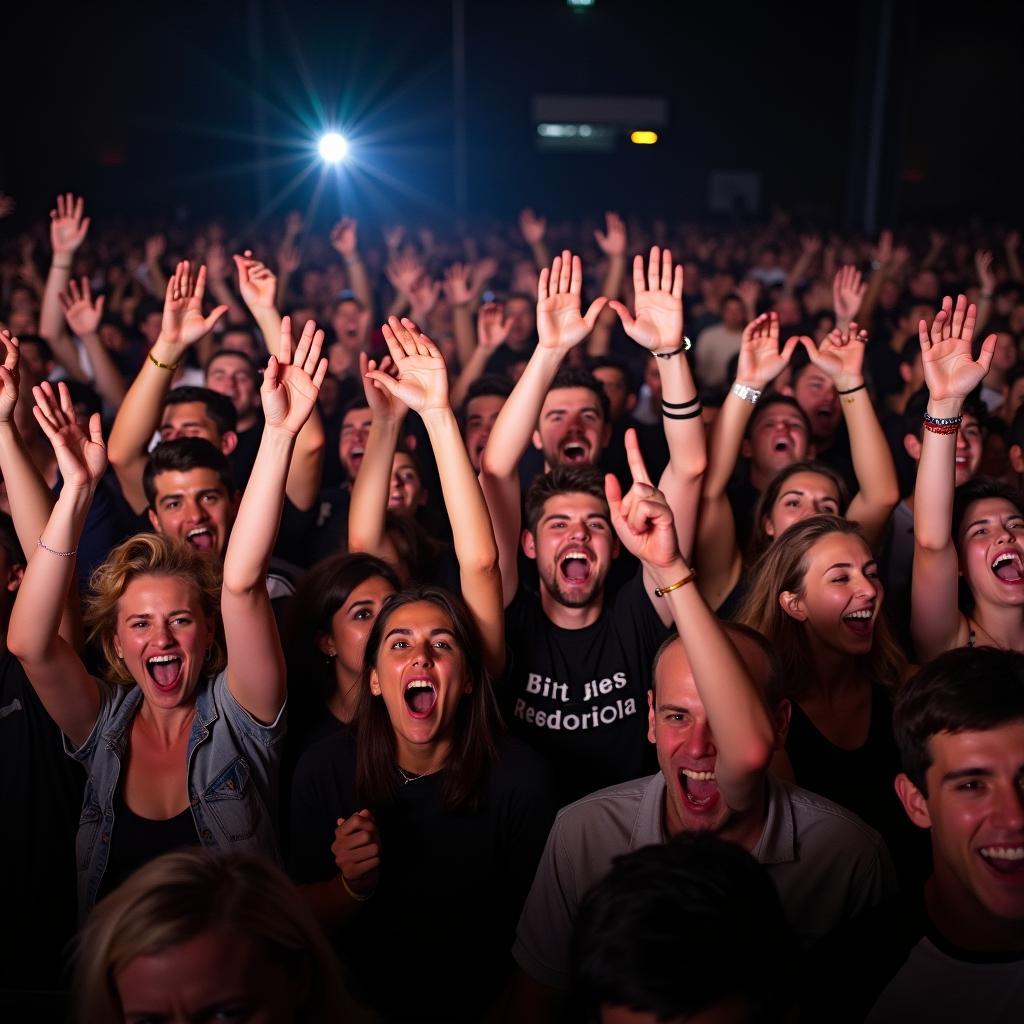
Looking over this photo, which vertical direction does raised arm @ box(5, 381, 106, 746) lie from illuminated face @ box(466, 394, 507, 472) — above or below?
below

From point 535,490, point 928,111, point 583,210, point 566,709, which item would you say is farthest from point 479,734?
point 583,210

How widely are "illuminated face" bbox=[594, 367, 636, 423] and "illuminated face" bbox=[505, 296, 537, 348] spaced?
5.35ft

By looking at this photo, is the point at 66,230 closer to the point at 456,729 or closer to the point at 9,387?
the point at 9,387

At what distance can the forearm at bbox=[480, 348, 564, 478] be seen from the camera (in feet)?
9.19

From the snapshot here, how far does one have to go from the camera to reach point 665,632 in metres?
2.75

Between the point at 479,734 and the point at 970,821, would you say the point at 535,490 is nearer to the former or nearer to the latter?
the point at 479,734

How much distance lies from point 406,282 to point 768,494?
3.84 meters

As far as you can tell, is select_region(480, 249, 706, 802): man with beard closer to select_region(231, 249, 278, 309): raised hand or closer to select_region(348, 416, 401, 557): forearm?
select_region(348, 416, 401, 557): forearm

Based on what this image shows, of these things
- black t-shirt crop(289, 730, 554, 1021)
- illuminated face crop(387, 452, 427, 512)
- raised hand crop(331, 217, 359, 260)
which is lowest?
black t-shirt crop(289, 730, 554, 1021)

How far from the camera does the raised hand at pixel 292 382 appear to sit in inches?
92.4

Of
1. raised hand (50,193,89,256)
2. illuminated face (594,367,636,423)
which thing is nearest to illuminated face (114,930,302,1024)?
illuminated face (594,367,636,423)

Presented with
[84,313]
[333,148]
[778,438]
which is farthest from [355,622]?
[333,148]

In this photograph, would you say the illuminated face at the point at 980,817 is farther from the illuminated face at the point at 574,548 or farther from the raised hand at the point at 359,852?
the illuminated face at the point at 574,548

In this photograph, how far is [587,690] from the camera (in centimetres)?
270
